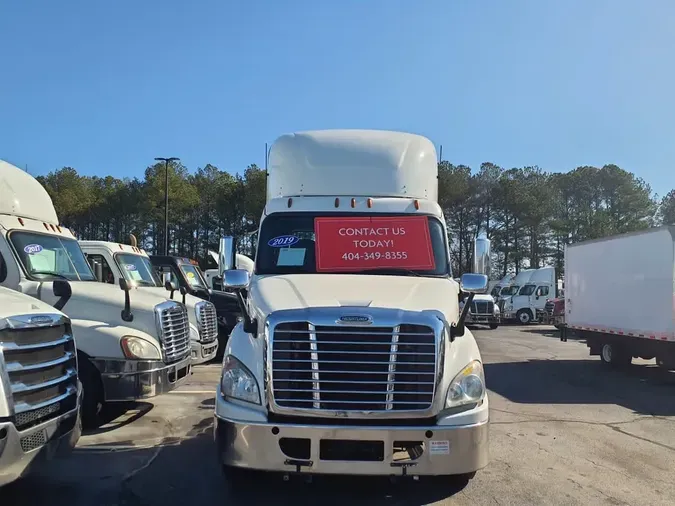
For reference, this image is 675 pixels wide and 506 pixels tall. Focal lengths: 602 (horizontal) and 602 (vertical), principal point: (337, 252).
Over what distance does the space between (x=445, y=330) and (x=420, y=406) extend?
1.94ft

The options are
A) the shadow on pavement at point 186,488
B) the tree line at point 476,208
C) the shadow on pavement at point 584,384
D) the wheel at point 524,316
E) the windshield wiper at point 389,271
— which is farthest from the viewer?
the tree line at point 476,208

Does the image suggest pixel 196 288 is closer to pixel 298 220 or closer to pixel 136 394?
pixel 136 394

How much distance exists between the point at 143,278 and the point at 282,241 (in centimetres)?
574

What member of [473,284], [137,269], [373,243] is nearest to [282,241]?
[373,243]

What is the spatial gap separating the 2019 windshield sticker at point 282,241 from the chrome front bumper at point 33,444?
241 cm

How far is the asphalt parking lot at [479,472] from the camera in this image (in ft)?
16.8

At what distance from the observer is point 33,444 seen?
4.15m

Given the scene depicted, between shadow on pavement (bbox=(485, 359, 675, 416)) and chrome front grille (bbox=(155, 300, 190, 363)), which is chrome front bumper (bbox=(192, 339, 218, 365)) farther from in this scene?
shadow on pavement (bbox=(485, 359, 675, 416))

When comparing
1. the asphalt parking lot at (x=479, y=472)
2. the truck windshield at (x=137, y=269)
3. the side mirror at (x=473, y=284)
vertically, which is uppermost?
the truck windshield at (x=137, y=269)

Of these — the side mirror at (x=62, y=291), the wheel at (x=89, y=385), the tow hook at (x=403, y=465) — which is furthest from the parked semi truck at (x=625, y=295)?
the side mirror at (x=62, y=291)

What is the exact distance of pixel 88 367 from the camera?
22.6 ft

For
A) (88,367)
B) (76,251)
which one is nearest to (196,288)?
(76,251)

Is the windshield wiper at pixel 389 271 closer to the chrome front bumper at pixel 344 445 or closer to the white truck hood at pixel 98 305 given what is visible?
the chrome front bumper at pixel 344 445

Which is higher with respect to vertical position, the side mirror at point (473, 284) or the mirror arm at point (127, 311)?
the side mirror at point (473, 284)
